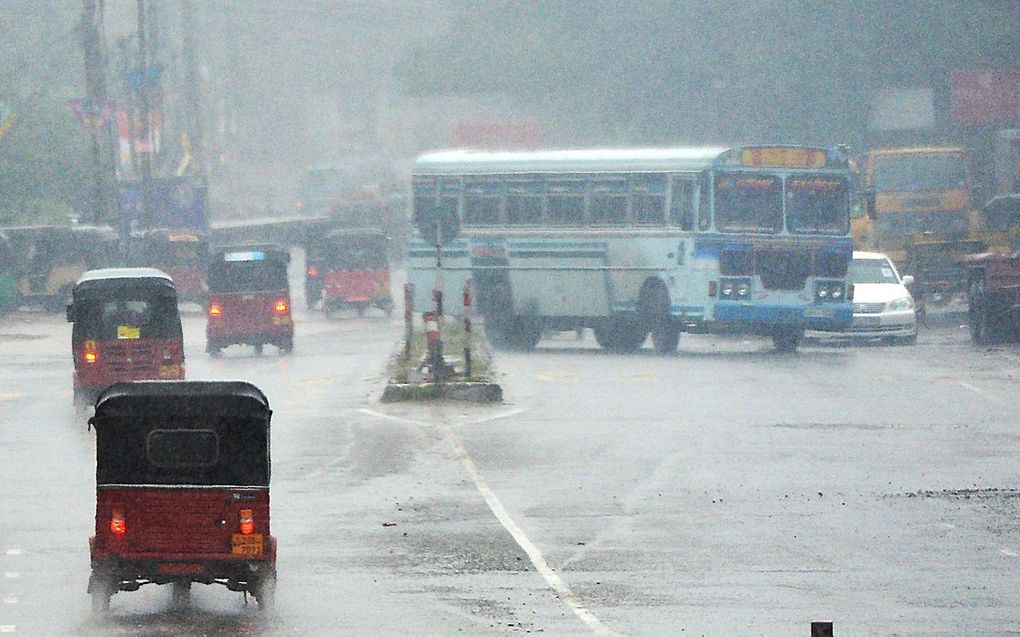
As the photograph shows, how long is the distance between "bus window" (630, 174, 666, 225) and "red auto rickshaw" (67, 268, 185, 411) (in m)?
9.90

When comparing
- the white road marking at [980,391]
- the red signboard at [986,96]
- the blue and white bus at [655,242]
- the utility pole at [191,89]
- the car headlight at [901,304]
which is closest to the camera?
the white road marking at [980,391]

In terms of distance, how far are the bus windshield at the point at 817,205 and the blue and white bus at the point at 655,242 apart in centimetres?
2

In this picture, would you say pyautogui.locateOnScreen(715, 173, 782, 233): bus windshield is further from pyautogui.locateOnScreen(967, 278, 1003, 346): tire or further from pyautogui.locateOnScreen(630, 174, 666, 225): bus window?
pyautogui.locateOnScreen(967, 278, 1003, 346): tire

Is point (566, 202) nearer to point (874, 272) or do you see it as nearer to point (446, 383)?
point (874, 272)

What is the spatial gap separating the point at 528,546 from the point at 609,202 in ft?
69.1

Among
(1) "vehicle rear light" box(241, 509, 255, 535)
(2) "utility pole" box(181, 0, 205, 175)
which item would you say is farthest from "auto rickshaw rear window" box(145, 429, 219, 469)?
(2) "utility pole" box(181, 0, 205, 175)

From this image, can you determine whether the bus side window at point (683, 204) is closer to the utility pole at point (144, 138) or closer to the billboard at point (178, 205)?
the utility pole at point (144, 138)

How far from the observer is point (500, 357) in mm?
35094

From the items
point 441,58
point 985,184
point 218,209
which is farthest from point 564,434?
point 218,209

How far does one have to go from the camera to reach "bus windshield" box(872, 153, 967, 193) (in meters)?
50.8

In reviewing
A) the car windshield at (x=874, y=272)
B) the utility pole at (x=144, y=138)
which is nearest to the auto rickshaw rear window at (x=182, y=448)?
the car windshield at (x=874, y=272)

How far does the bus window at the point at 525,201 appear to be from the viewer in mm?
36531

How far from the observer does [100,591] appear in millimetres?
11898

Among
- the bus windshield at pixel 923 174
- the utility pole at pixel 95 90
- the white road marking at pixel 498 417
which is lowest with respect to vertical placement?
the white road marking at pixel 498 417
